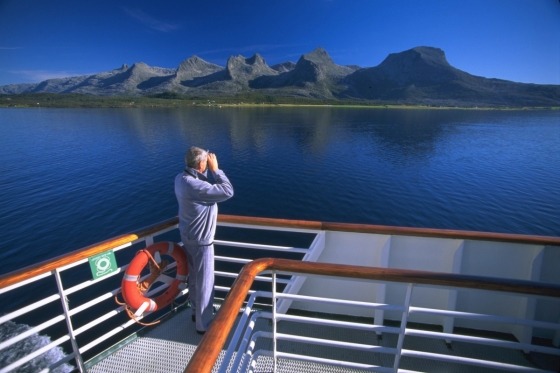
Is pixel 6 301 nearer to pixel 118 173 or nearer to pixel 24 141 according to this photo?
pixel 118 173

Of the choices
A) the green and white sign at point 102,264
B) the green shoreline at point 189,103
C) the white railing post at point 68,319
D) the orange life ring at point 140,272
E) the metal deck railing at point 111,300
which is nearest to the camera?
the metal deck railing at point 111,300

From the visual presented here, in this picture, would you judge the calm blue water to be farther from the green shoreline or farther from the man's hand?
the green shoreline

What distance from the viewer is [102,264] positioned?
2.42 meters

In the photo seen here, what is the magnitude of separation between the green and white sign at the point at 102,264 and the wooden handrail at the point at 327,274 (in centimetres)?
159

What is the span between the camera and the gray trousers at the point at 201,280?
267cm

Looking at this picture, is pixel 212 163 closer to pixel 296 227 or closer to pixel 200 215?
pixel 200 215

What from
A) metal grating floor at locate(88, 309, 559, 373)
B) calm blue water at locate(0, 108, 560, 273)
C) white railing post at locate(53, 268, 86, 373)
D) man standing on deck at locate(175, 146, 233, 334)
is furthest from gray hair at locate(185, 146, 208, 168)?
calm blue water at locate(0, 108, 560, 273)

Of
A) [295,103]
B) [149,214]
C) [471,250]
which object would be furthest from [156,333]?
[295,103]

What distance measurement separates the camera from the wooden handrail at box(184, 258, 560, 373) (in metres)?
1.08

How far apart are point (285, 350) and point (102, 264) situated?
6.08 feet

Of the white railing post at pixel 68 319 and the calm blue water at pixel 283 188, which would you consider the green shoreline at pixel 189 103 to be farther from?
the white railing post at pixel 68 319

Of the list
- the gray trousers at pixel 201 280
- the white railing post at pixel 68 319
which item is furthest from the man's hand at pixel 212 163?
the white railing post at pixel 68 319

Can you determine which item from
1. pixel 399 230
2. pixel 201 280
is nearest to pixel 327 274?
pixel 399 230

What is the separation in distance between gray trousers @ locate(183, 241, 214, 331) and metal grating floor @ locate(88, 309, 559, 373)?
0.28 m
